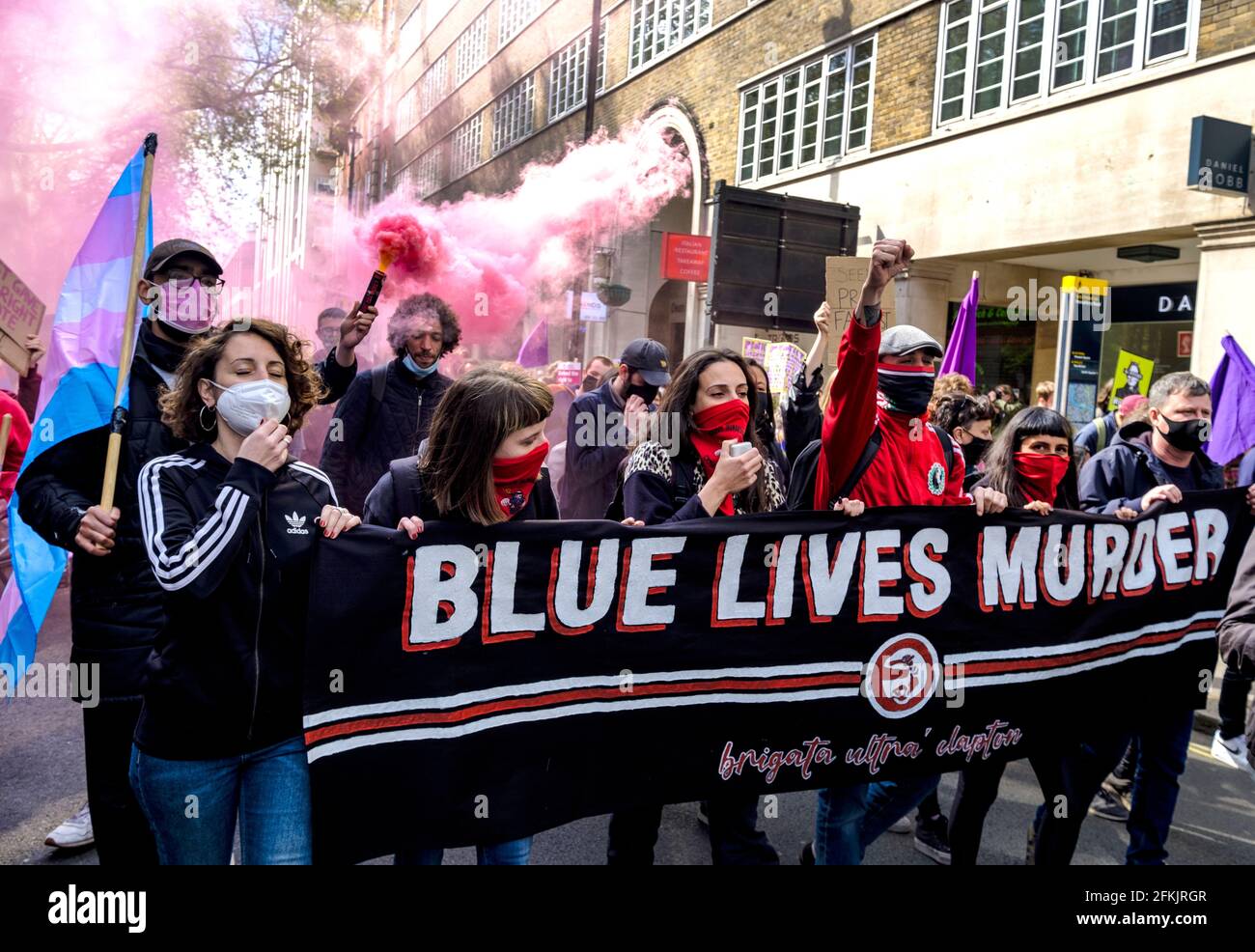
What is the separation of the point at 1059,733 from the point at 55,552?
3479 mm

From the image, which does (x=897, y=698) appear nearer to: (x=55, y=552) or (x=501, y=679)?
(x=501, y=679)

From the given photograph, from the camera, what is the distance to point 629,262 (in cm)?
2186

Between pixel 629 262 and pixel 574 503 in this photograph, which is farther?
pixel 629 262

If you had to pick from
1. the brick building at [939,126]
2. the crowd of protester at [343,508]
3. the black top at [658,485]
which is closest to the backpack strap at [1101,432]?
the brick building at [939,126]

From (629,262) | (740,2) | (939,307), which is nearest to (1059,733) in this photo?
(939,307)

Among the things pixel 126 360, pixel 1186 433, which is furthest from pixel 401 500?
pixel 1186 433

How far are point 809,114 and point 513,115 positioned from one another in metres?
10.4

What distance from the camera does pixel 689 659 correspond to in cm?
288

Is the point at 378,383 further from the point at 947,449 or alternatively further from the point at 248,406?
the point at 947,449

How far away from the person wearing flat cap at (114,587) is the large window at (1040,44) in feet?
37.1

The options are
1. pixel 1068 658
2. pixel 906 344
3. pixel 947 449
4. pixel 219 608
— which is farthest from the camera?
pixel 947 449

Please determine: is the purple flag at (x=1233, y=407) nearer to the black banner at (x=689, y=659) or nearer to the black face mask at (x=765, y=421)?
the black banner at (x=689, y=659)

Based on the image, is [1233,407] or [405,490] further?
[1233,407]
